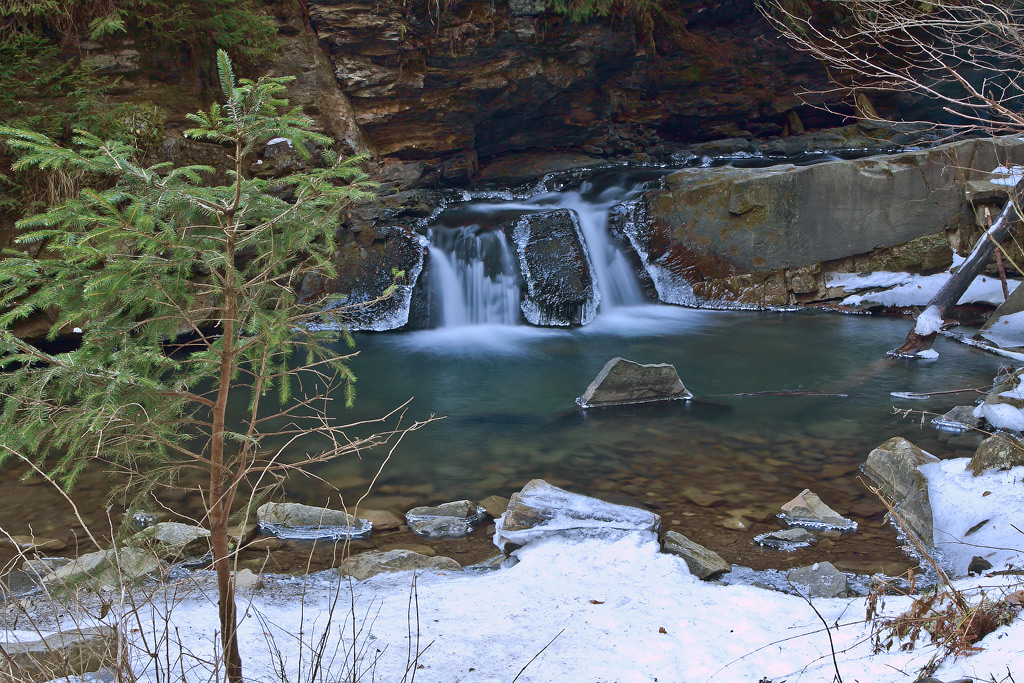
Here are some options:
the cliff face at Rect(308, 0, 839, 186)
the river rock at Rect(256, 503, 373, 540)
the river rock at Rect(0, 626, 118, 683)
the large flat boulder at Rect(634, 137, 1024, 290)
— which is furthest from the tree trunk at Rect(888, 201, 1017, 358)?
the river rock at Rect(0, 626, 118, 683)

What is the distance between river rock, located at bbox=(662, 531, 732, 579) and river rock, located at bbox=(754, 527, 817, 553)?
0.37 metres

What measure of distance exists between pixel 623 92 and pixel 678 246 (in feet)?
17.9

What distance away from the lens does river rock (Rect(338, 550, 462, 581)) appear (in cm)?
357

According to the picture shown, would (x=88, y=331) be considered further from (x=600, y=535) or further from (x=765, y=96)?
(x=765, y=96)

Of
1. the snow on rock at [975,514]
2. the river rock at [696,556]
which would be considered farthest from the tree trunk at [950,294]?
the river rock at [696,556]

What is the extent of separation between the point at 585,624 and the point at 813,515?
1.98 metres

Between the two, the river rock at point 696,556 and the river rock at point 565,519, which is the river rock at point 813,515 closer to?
the river rock at point 696,556

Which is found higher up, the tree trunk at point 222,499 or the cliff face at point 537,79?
the cliff face at point 537,79

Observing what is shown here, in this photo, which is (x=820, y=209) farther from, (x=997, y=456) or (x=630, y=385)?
(x=997, y=456)

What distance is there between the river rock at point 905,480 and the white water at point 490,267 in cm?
565

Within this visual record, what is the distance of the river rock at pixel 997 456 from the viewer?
12.8ft

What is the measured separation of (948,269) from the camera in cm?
1005

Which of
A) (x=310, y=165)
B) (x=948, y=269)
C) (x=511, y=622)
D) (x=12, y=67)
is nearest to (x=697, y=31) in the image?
(x=948, y=269)

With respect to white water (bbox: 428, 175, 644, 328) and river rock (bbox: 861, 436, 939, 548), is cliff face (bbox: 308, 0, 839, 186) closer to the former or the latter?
white water (bbox: 428, 175, 644, 328)
